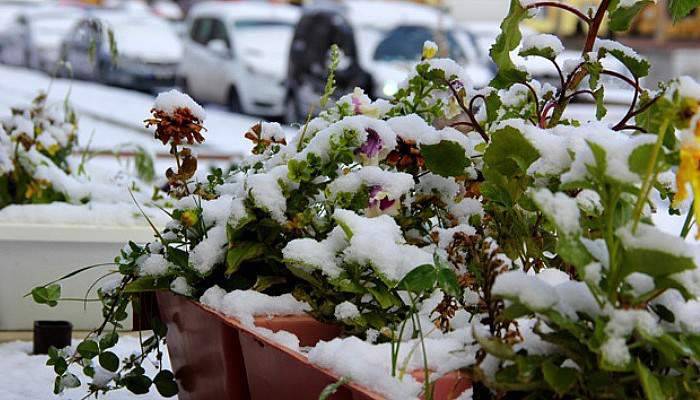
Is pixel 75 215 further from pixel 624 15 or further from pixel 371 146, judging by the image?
pixel 624 15

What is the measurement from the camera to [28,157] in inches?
112

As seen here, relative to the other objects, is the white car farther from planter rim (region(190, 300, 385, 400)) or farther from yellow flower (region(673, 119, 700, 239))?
yellow flower (region(673, 119, 700, 239))

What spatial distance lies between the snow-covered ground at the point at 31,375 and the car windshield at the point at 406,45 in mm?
7818

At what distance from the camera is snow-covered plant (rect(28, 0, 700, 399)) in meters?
0.98

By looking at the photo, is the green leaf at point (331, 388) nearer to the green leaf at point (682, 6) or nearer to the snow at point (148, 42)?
the green leaf at point (682, 6)

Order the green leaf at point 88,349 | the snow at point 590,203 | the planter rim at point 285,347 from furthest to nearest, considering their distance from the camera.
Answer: the green leaf at point 88,349 < the snow at point 590,203 < the planter rim at point 285,347

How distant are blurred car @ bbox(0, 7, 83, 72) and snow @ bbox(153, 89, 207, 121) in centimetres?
1194

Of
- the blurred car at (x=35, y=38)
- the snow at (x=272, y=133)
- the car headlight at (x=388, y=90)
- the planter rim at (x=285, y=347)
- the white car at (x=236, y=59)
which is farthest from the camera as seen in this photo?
the blurred car at (x=35, y=38)

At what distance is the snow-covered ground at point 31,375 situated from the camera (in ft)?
6.41

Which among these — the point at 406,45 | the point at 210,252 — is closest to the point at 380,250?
the point at 210,252

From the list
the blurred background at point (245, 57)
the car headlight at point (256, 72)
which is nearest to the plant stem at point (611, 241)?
the blurred background at point (245, 57)

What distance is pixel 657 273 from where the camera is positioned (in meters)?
0.97

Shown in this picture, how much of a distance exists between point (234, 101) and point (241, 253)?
986cm

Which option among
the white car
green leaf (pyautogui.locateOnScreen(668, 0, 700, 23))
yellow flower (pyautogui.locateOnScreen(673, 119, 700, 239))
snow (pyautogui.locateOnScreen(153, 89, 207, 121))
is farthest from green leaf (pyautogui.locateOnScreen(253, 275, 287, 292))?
the white car
